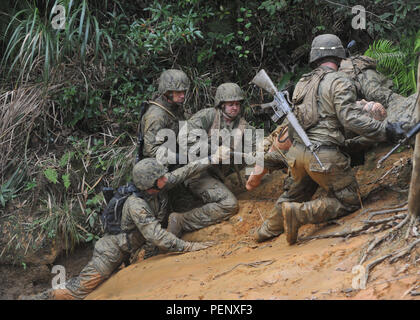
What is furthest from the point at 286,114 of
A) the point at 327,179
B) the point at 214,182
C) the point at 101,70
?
the point at 101,70

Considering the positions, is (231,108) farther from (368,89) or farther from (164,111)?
(368,89)

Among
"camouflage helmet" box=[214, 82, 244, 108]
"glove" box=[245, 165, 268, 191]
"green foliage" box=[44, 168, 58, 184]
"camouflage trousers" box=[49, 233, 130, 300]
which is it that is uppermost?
"camouflage helmet" box=[214, 82, 244, 108]

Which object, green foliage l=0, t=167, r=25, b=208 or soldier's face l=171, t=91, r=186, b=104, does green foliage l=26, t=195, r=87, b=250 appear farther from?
soldier's face l=171, t=91, r=186, b=104

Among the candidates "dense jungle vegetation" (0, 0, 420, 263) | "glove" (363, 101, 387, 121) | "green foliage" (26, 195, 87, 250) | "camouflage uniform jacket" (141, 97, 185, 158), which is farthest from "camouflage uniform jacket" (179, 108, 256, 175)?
"green foliage" (26, 195, 87, 250)

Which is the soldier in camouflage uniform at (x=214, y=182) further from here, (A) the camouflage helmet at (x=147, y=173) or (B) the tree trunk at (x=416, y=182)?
(B) the tree trunk at (x=416, y=182)

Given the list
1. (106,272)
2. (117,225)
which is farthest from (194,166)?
(106,272)

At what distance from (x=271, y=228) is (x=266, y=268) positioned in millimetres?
1047

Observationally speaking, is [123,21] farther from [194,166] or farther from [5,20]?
[194,166]

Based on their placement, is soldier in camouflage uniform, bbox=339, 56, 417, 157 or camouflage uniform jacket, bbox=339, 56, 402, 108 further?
camouflage uniform jacket, bbox=339, 56, 402, 108

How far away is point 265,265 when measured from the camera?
227 inches

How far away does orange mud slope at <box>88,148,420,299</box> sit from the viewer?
15.8 ft

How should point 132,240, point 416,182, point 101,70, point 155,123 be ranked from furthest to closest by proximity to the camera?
point 101,70 → point 155,123 → point 132,240 → point 416,182

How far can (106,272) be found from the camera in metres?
7.02

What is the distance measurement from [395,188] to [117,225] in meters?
3.40
